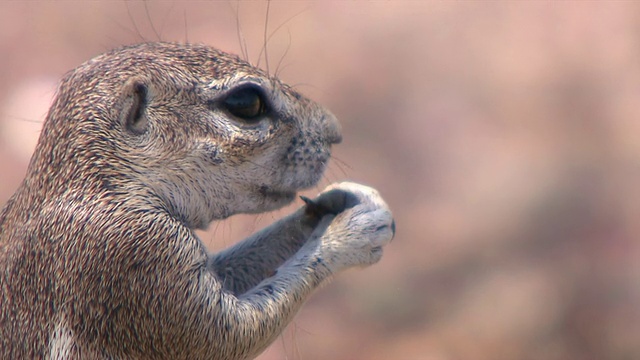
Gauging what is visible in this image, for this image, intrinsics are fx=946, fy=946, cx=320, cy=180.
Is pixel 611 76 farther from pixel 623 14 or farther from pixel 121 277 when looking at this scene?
pixel 121 277

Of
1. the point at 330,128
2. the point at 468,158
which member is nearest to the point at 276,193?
the point at 330,128

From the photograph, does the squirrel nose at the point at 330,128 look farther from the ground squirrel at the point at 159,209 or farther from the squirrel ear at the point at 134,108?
the squirrel ear at the point at 134,108

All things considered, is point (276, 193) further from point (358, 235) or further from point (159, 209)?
point (159, 209)

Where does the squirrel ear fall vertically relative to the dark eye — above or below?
below

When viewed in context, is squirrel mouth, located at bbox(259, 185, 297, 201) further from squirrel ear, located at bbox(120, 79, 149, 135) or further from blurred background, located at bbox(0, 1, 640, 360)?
blurred background, located at bbox(0, 1, 640, 360)

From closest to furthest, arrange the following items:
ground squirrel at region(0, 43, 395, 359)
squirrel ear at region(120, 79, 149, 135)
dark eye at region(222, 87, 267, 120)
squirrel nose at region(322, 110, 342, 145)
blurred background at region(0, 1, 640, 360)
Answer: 1. ground squirrel at region(0, 43, 395, 359)
2. squirrel ear at region(120, 79, 149, 135)
3. dark eye at region(222, 87, 267, 120)
4. squirrel nose at region(322, 110, 342, 145)
5. blurred background at region(0, 1, 640, 360)

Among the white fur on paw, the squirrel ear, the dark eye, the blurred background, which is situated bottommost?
the blurred background

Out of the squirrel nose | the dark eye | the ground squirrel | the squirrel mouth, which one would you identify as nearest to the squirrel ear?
the ground squirrel

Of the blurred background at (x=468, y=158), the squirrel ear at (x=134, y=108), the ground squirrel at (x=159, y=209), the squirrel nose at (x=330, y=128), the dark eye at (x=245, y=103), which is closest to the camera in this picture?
the ground squirrel at (x=159, y=209)

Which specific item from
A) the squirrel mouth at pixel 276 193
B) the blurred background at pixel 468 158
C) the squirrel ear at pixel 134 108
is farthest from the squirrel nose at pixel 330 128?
the blurred background at pixel 468 158
